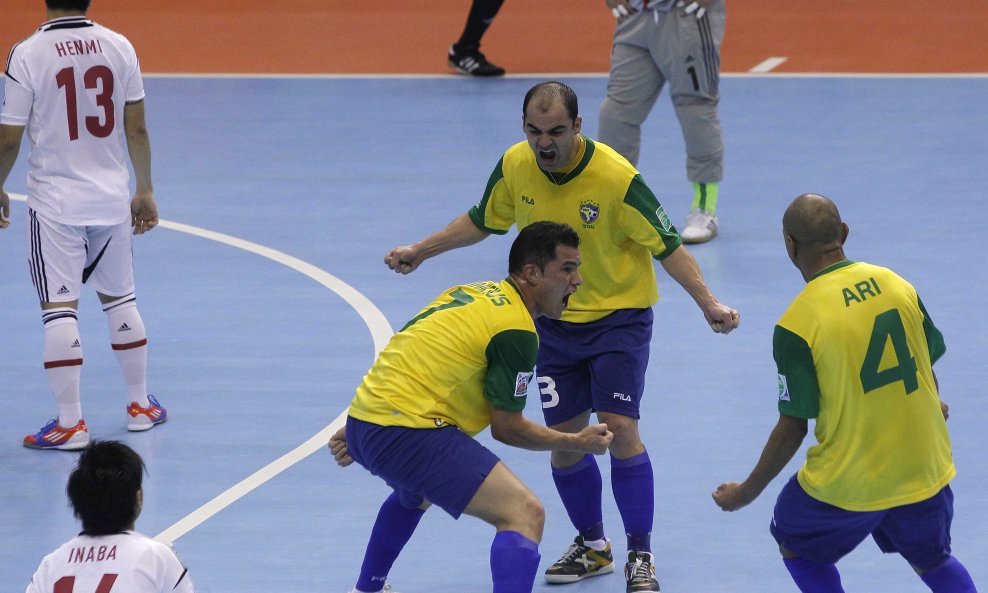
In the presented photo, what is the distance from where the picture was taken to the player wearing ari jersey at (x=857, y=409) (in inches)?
173

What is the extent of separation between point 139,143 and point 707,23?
4373 mm

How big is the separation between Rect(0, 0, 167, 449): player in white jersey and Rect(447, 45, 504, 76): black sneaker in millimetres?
8909

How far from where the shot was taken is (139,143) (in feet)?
23.5

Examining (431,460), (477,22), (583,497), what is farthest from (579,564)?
(477,22)

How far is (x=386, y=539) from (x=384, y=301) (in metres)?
3.76

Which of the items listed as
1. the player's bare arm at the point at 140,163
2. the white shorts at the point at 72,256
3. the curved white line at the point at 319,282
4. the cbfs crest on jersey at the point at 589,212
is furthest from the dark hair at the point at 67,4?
the cbfs crest on jersey at the point at 589,212

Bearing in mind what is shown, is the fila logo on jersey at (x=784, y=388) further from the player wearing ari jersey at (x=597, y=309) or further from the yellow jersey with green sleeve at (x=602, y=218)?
the yellow jersey with green sleeve at (x=602, y=218)

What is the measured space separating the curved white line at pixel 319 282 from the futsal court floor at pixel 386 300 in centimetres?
2

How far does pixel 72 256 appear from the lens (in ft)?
22.8

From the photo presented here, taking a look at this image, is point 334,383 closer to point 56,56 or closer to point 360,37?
point 56,56

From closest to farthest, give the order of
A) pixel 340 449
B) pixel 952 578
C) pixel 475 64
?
pixel 952 578
pixel 340 449
pixel 475 64

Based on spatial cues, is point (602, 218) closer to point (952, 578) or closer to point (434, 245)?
point (434, 245)

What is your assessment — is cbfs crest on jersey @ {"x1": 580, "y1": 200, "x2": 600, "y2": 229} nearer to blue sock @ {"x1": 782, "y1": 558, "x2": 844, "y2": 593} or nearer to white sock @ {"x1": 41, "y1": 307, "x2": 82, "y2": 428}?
blue sock @ {"x1": 782, "y1": 558, "x2": 844, "y2": 593}

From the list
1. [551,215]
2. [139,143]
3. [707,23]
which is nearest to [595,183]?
[551,215]
